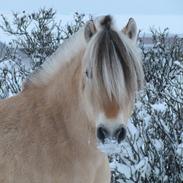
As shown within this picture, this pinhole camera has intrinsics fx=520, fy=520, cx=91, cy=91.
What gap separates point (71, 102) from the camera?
3.67 meters

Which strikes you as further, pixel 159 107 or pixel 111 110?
pixel 159 107

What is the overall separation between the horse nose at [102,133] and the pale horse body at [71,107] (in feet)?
0.20

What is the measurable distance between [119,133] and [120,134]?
0.01 meters

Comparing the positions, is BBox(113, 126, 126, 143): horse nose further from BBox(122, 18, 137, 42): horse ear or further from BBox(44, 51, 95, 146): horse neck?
BBox(122, 18, 137, 42): horse ear

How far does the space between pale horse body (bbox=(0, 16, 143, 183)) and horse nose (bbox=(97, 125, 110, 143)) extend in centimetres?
6

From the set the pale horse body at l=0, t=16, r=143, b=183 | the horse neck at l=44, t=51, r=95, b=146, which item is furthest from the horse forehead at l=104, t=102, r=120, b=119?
the horse neck at l=44, t=51, r=95, b=146

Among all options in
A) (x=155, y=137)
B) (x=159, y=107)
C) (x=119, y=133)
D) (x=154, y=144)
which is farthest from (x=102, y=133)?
(x=155, y=137)

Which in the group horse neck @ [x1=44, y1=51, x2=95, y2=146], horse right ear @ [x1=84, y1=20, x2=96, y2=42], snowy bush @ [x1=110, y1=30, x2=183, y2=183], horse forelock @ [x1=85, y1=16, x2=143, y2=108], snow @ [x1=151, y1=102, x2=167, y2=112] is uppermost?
horse right ear @ [x1=84, y1=20, x2=96, y2=42]

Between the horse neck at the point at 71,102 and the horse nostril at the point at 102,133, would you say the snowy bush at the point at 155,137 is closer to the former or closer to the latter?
the horse neck at the point at 71,102

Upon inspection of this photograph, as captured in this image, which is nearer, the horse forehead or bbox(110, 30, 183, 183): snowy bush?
the horse forehead

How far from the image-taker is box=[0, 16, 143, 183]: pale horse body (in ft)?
10.5

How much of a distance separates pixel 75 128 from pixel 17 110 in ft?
1.50

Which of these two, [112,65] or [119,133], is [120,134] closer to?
[119,133]

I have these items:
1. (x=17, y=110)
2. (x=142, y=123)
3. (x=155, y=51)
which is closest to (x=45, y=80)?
(x=17, y=110)
